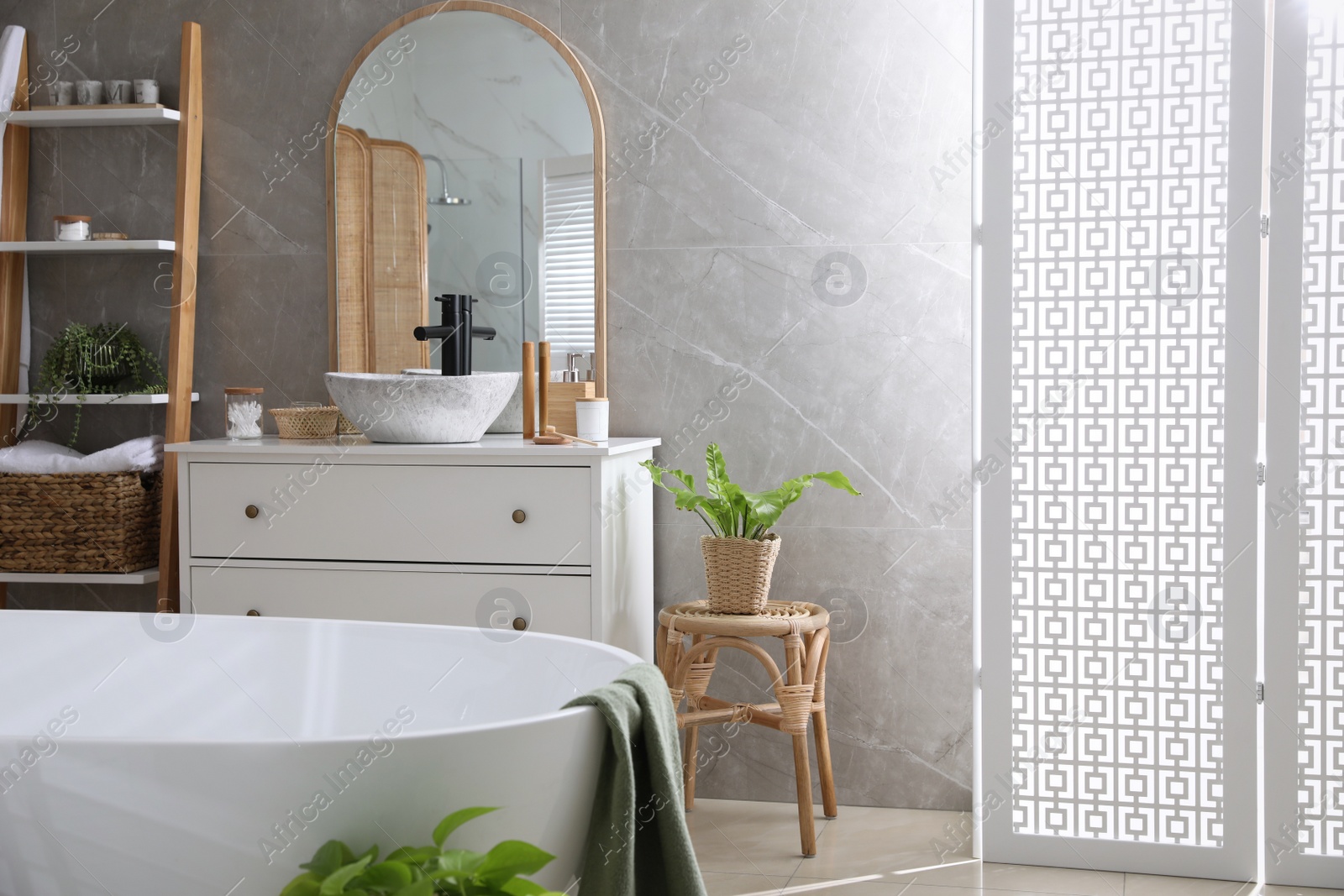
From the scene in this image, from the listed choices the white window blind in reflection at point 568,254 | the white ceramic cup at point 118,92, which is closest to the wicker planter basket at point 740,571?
the white window blind in reflection at point 568,254

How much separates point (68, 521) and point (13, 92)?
124 cm

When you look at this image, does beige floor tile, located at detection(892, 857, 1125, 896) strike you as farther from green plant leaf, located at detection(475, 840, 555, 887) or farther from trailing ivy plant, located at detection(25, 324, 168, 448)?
trailing ivy plant, located at detection(25, 324, 168, 448)

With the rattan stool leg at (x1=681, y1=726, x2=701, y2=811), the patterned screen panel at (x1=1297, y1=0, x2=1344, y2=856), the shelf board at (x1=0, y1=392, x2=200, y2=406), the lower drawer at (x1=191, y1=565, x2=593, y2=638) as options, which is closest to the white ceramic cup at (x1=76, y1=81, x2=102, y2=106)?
the shelf board at (x1=0, y1=392, x2=200, y2=406)

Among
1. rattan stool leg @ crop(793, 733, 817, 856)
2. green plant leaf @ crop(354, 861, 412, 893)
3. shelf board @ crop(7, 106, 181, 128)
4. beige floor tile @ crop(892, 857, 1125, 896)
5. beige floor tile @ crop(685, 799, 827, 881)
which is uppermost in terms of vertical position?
shelf board @ crop(7, 106, 181, 128)

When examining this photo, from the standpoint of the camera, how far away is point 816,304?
8.79 feet

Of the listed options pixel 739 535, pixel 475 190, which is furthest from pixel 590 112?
pixel 739 535

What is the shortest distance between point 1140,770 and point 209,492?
216cm

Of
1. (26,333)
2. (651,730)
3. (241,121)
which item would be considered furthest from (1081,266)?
(26,333)

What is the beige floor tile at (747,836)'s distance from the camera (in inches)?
92.5

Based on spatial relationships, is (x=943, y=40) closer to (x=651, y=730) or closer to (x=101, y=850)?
(x=651, y=730)

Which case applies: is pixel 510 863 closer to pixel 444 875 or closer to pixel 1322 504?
pixel 444 875

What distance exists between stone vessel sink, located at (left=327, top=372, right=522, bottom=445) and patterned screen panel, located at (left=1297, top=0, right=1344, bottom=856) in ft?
5.72

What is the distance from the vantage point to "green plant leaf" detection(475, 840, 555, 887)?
1228 millimetres

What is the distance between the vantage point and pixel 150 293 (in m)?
3.01
